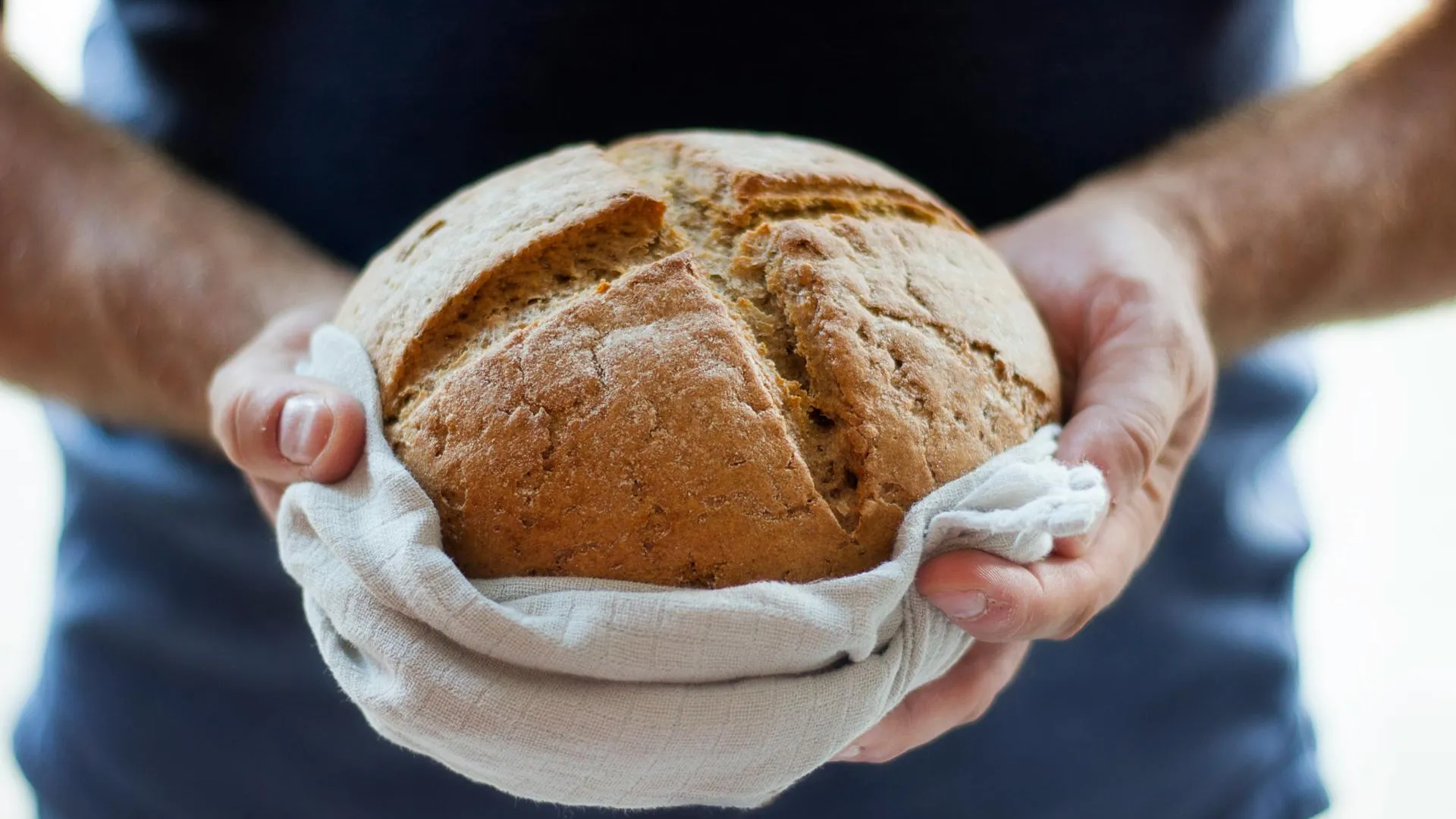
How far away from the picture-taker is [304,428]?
44.8 inches

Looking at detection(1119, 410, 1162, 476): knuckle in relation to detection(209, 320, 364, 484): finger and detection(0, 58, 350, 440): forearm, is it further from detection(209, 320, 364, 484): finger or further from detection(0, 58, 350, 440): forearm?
detection(0, 58, 350, 440): forearm

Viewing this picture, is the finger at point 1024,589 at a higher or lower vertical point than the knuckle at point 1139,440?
lower

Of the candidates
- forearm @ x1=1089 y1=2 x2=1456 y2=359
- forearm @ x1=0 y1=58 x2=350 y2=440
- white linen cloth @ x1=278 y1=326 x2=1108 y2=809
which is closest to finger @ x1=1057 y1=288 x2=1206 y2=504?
white linen cloth @ x1=278 y1=326 x2=1108 y2=809

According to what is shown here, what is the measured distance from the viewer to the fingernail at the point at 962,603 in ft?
3.61

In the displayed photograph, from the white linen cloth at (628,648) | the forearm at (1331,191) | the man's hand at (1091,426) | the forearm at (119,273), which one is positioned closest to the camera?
the white linen cloth at (628,648)

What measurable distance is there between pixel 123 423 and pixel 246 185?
1.56 ft

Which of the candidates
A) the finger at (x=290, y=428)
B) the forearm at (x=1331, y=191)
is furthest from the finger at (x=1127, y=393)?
the finger at (x=290, y=428)

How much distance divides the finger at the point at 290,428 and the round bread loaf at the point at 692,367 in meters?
0.06

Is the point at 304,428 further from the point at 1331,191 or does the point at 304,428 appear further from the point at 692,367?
the point at 1331,191

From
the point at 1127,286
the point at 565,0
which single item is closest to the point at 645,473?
the point at 1127,286

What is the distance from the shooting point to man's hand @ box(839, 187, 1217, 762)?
1128mm

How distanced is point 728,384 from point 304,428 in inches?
17.7

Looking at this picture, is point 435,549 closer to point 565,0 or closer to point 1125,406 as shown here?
point 1125,406

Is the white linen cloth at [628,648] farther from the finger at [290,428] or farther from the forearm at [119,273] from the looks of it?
the forearm at [119,273]
